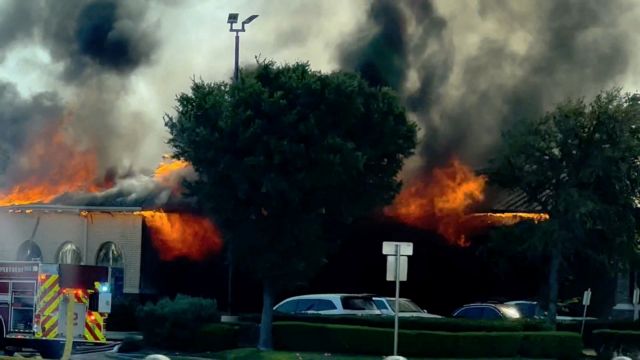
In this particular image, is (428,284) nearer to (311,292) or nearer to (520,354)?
(311,292)

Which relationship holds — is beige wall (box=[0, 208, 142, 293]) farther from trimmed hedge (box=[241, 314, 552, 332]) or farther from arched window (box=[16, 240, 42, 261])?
trimmed hedge (box=[241, 314, 552, 332])

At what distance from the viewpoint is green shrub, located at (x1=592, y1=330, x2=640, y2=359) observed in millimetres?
29750

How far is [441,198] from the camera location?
3781 centimetres

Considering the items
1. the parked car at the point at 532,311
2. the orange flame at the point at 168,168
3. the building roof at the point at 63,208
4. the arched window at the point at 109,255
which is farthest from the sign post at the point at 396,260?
the arched window at the point at 109,255

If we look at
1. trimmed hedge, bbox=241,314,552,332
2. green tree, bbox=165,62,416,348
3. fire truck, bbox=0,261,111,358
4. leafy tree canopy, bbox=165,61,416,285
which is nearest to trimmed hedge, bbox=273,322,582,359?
trimmed hedge, bbox=241,314,552,332

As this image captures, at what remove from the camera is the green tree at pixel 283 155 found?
29172mm

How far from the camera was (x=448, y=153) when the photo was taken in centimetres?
3728

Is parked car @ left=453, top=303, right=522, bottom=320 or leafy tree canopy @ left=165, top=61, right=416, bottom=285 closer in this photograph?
leafy tree canopy @ left=165, top=61, right=416, bottom=285

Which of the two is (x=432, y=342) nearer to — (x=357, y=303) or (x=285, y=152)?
(x=357, y=303)

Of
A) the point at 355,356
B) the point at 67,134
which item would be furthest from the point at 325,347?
the point at 67,134

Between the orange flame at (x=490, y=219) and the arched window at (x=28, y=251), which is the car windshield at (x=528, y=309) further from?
the arched window at (x=28, y=251)

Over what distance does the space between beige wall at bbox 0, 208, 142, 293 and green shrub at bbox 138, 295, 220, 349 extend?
11.1 meters

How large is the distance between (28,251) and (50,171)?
2.95m

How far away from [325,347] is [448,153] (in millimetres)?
10618
